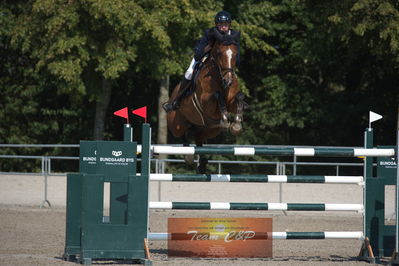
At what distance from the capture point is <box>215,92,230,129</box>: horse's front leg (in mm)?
8773

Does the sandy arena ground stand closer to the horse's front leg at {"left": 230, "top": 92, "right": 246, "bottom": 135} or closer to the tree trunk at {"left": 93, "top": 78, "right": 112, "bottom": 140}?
the horse's front leg at {"left": 230, "top": 92, "right": 246, "bottom": 135}

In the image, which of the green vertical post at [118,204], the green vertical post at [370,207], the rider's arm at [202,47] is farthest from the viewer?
the rider's arm at [202,47]

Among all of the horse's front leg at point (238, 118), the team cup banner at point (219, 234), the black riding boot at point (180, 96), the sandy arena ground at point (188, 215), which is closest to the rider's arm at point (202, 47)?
the black riding boot at point (180, 96)

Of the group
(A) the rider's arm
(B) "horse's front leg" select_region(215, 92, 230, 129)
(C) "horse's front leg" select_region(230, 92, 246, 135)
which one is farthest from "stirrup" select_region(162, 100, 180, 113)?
(C) "horse's front leg" select_region(230, 92, 246, 135)

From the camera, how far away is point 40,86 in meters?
24.3

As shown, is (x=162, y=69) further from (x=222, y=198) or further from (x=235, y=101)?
(x=235, y=101)

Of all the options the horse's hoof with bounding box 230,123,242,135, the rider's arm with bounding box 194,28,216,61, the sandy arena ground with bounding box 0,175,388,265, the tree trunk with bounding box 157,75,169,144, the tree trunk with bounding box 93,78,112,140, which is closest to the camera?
the sandy arena ground with bounding box 0,175,388,265

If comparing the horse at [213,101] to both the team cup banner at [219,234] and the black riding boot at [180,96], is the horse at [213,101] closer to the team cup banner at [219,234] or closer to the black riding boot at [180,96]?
the black riding boot at [180,96]

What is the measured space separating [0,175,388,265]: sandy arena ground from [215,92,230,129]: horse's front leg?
158 centimetres

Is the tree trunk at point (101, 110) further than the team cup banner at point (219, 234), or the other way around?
the tree trunk at point (101, 110)

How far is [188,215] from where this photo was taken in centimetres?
1453

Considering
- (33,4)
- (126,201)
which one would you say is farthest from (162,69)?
(126,201)

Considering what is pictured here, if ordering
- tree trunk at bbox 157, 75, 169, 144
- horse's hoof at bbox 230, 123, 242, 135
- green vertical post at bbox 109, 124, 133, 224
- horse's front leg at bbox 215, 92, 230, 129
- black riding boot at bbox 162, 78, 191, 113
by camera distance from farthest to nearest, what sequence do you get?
tree trunk at bbox 157, 75, 169, 144, black riding boot at bbox 162, 78, 191, 113, horse's front leg at bbox 215, 92, 230, 129, horse's hoof at bbox 230, 123, 242, 135, green vertical post at bbox 109, 124, 133, 224

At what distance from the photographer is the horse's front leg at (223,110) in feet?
28.8
